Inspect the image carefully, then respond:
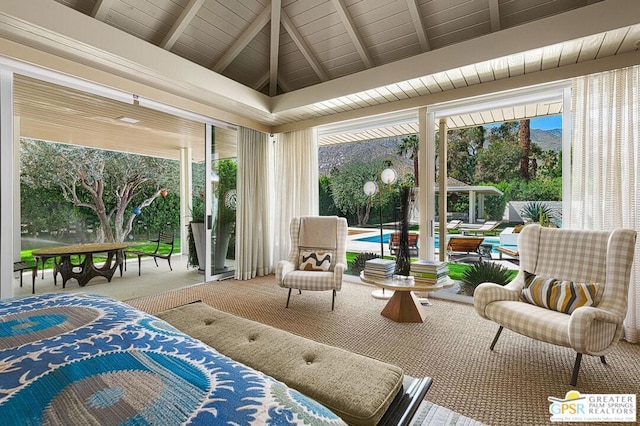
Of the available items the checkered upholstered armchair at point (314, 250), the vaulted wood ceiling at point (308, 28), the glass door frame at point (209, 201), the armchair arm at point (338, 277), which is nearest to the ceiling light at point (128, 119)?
the glass door frame at point (209, 201)

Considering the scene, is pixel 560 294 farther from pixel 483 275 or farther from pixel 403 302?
pixel 483 275

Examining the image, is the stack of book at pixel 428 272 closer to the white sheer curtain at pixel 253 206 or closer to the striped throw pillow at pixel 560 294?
the striped throw pillow at pixel 560 294

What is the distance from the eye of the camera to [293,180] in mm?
5094

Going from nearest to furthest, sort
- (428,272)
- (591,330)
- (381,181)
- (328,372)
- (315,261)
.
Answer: (328,372), (591,330), (428,272), (315,261), (381,181)

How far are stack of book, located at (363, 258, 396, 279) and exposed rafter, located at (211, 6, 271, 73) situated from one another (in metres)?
3.12

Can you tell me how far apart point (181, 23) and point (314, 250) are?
289 centimetres

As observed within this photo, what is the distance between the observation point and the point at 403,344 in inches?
102

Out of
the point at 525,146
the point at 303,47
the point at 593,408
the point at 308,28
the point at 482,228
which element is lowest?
the point at 593,408

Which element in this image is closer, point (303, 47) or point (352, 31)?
point (352, 31)

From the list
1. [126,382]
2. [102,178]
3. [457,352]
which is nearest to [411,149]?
[457,352]

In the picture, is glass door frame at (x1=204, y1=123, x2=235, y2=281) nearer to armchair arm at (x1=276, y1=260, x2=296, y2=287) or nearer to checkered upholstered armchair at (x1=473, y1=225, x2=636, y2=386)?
armchair arm at (x1=276, y1=260, x2=296, y2=287)

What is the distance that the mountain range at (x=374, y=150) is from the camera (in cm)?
343

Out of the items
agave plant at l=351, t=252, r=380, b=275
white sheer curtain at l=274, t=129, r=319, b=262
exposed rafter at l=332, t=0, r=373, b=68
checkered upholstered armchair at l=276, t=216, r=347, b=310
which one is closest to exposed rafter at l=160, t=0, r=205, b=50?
exposed rafter at l=332, t=0, r=373, b=68

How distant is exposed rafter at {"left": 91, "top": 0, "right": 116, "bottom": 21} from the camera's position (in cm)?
289
